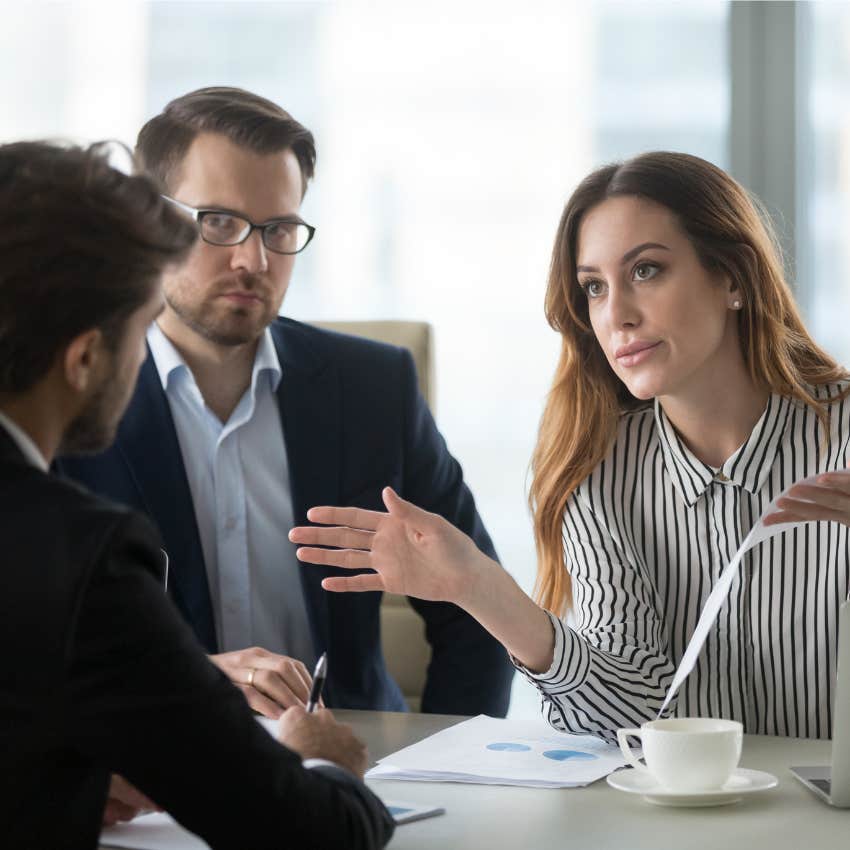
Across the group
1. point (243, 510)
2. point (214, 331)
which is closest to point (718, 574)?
point (243, 510)

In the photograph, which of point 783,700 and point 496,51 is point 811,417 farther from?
point 496,51

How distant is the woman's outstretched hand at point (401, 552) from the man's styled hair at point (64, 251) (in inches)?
→ 24.7

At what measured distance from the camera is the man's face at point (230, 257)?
2.07 meters

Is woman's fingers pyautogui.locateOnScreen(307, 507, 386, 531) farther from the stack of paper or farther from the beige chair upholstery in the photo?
the beige chair upholstery

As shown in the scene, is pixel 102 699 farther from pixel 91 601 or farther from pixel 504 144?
pixel 504 144

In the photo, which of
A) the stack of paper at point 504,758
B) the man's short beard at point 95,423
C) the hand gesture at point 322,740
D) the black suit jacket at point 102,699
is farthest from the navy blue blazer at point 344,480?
the black suit jacket at point 102,699

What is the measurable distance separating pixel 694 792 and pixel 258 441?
113 cm

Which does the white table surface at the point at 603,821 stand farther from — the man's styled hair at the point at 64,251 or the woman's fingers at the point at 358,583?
the man's styled hair at the point at 64,251

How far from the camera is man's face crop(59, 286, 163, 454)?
100 cm

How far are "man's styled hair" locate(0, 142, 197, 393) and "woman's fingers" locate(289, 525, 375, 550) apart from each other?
653 millimetres

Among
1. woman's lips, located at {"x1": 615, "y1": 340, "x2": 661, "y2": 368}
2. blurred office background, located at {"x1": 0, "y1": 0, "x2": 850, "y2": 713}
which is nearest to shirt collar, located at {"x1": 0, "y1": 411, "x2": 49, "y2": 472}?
woman's lips, located at {"x1": 615, "y1": 340, "x2": 661, "y2": 368}

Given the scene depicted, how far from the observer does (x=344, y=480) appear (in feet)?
6.98

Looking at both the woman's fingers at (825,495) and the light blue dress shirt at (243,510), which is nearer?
the woman's fingers at (825,495)

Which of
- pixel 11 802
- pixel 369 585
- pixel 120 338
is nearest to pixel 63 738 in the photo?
pixel 11 802
